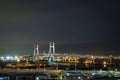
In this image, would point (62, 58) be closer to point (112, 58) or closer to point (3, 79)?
point (112, 58)

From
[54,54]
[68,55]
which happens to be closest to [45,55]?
[54,54]

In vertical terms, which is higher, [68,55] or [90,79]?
[68,55]

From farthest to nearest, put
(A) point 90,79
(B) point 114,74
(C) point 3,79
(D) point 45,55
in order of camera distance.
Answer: (D) point 45,55
(B) point 114,74
(A) point 90,79
(C) point 3,79

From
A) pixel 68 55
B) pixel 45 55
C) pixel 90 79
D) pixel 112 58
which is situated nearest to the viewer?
pixel 90 79

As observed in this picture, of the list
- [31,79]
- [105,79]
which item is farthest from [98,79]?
[31,79]

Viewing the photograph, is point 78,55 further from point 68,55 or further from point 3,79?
point 3,79

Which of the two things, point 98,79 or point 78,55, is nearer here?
point 98,79

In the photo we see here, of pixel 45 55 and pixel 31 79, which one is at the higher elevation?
pixel 45 55

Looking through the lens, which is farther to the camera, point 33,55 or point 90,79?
point 33,55

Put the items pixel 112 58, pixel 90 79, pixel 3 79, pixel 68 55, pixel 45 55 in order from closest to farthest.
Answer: pixel 3 79
pixel 90 79
pixel 45 55
pixel 68 55
pixel 112 58
